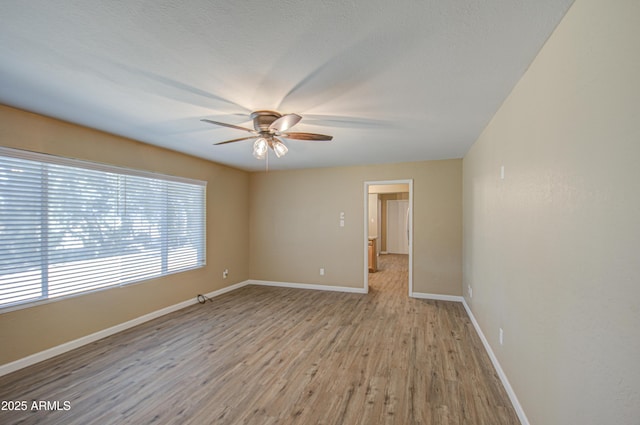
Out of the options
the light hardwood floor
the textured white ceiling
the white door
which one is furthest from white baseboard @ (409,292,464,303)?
the white door

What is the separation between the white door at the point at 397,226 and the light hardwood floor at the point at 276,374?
21.1 feet

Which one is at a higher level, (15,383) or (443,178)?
(443,178)

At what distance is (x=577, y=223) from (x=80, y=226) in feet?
13.8

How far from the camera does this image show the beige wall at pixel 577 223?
953 mm

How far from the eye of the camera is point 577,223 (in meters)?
1.26

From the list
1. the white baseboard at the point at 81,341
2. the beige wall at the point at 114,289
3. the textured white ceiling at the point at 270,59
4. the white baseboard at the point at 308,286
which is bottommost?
the white baseboard at the point at 308,286

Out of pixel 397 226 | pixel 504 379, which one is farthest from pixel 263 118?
pixel 397 226

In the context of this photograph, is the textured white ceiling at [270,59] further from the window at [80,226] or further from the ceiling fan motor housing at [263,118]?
the window at [80,226]

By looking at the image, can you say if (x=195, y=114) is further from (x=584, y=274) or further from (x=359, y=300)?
(x=359, y=300)

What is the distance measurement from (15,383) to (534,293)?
13.6ft

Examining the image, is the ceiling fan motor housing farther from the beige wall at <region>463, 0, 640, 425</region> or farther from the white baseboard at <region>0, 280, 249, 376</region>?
the white baseboard at <region>0, 280, 249, 376</region>

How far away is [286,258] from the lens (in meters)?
5.80

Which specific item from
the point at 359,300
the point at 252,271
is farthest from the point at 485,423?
the point at 252,271

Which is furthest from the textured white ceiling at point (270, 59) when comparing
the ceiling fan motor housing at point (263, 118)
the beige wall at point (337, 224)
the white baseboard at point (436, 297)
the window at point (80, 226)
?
the white baseboard at point (436, 297)
